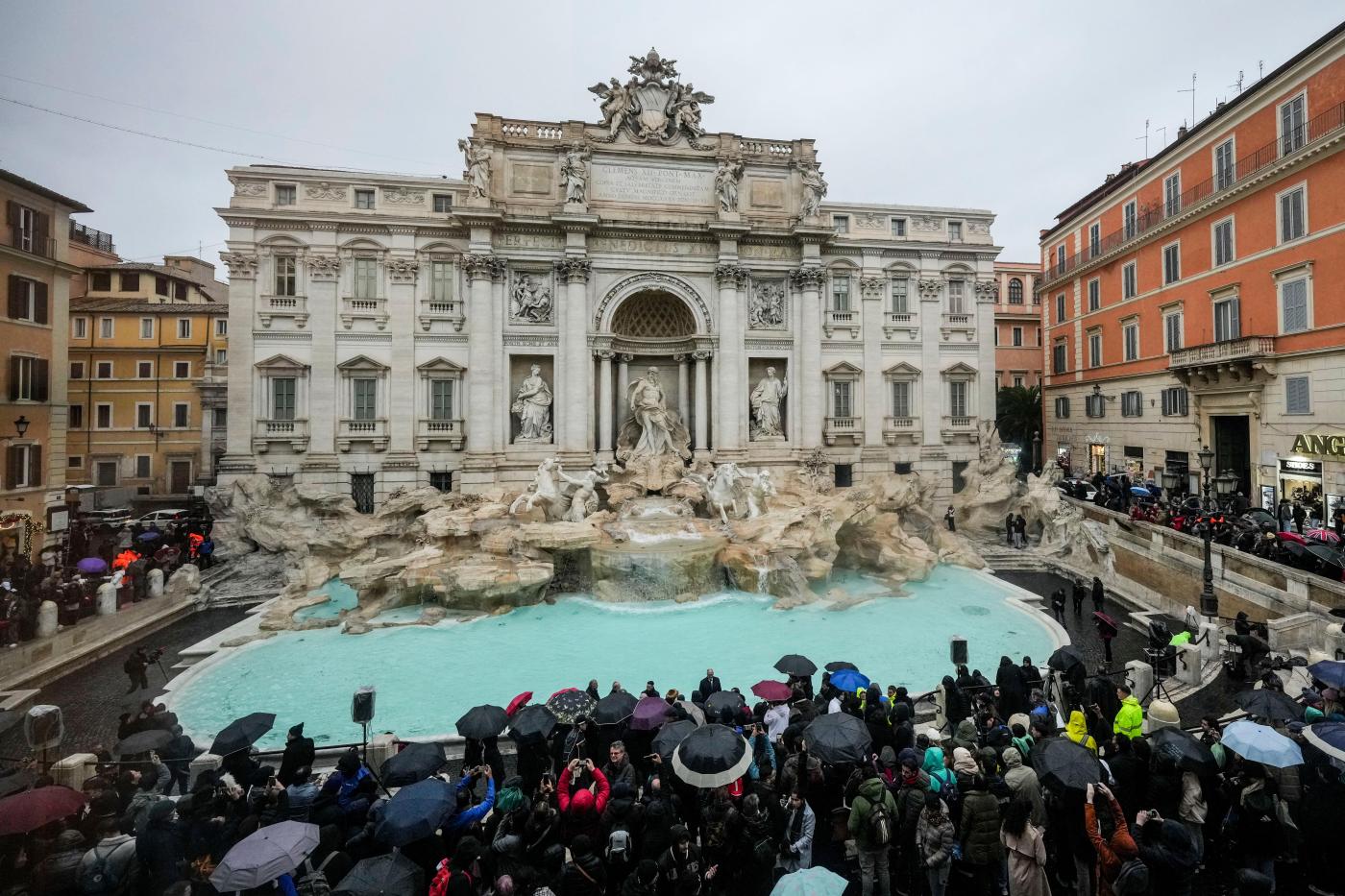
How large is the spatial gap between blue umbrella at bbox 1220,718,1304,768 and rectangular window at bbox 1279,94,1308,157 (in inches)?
868

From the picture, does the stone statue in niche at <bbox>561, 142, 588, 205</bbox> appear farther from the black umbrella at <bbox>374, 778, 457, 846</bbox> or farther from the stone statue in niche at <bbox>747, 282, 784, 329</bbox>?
the black umbrella at <bbox>374, 778, 457, 846</bbox>

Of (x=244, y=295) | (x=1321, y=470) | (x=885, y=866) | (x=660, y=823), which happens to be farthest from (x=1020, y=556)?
(x=244, y=295)

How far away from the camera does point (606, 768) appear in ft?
21.6

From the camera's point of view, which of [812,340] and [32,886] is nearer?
[32,886]

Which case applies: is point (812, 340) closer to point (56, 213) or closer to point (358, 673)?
point (358, 673)

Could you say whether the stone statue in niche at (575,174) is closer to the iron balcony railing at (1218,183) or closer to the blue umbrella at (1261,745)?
the iron balcony railing at (1218,183)

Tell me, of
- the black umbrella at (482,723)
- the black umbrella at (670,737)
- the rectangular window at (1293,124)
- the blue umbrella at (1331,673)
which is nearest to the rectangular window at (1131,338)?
the rectangular window at (1293,124)

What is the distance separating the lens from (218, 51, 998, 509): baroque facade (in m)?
22.8

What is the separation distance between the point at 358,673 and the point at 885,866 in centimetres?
1057

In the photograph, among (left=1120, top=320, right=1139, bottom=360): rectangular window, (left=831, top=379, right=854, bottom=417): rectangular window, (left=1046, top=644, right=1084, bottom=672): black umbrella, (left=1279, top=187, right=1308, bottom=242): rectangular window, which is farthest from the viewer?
(left=831, top=379, right=854, bottom=417): rectangular window

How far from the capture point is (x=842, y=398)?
26562mm

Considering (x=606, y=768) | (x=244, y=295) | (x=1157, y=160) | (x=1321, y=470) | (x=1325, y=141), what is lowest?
(x=606, y=768)

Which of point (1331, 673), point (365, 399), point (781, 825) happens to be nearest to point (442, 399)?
point (365, 399)

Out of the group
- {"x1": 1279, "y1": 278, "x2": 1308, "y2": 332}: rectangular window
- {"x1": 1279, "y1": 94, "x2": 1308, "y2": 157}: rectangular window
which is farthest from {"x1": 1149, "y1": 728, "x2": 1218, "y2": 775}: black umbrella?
{"x1": 1279, "y1": 94, "x2": 1308, "y2": 157}: rectangular window
